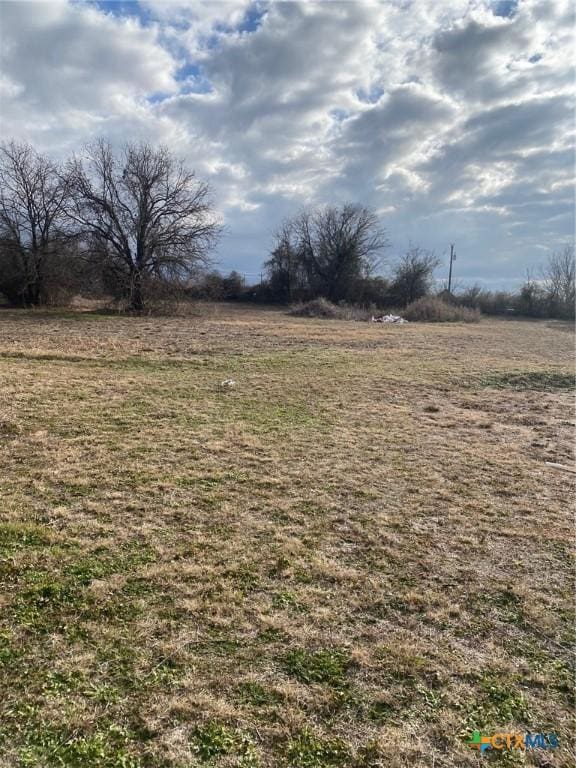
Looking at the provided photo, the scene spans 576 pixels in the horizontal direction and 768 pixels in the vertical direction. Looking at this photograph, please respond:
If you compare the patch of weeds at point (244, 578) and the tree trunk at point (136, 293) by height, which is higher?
the tree trunk at point (136, 293)

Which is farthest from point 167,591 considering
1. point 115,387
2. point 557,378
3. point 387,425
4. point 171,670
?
point 557,378

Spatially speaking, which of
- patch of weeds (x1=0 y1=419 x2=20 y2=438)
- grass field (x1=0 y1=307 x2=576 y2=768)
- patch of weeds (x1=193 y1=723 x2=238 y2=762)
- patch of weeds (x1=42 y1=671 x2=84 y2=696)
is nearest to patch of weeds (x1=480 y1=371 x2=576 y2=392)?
grass field (x1=0 y1=307 x2=576 y2=768)

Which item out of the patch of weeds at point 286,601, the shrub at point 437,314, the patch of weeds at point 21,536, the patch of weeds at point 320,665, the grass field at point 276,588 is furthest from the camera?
the shrub at point 437,314

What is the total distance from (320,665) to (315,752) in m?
0.36

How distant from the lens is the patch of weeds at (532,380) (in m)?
7.97

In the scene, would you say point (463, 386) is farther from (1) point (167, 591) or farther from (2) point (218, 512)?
(1) point (167, 591)

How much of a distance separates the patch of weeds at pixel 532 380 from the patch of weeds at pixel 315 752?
294 inches

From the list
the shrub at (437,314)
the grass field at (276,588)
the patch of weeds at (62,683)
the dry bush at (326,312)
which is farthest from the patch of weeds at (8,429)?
the shrub at (437,314)

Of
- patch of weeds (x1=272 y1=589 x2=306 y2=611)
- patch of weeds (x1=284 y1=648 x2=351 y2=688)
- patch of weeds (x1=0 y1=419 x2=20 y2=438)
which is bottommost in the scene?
patch of weeds (x1=284 y1=648 x2=351 y2=688)

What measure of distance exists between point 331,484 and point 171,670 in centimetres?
208

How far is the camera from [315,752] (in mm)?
1473

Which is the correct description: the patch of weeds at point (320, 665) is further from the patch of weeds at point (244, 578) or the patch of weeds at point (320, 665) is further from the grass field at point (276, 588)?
the patch of weeds at point (244, 578)

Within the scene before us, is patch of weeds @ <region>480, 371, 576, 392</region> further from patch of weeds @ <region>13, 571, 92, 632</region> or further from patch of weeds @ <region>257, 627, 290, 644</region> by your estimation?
patch of weeds @ <region>13, 571, 92, 632</region>

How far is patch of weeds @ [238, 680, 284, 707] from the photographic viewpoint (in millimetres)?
1646
